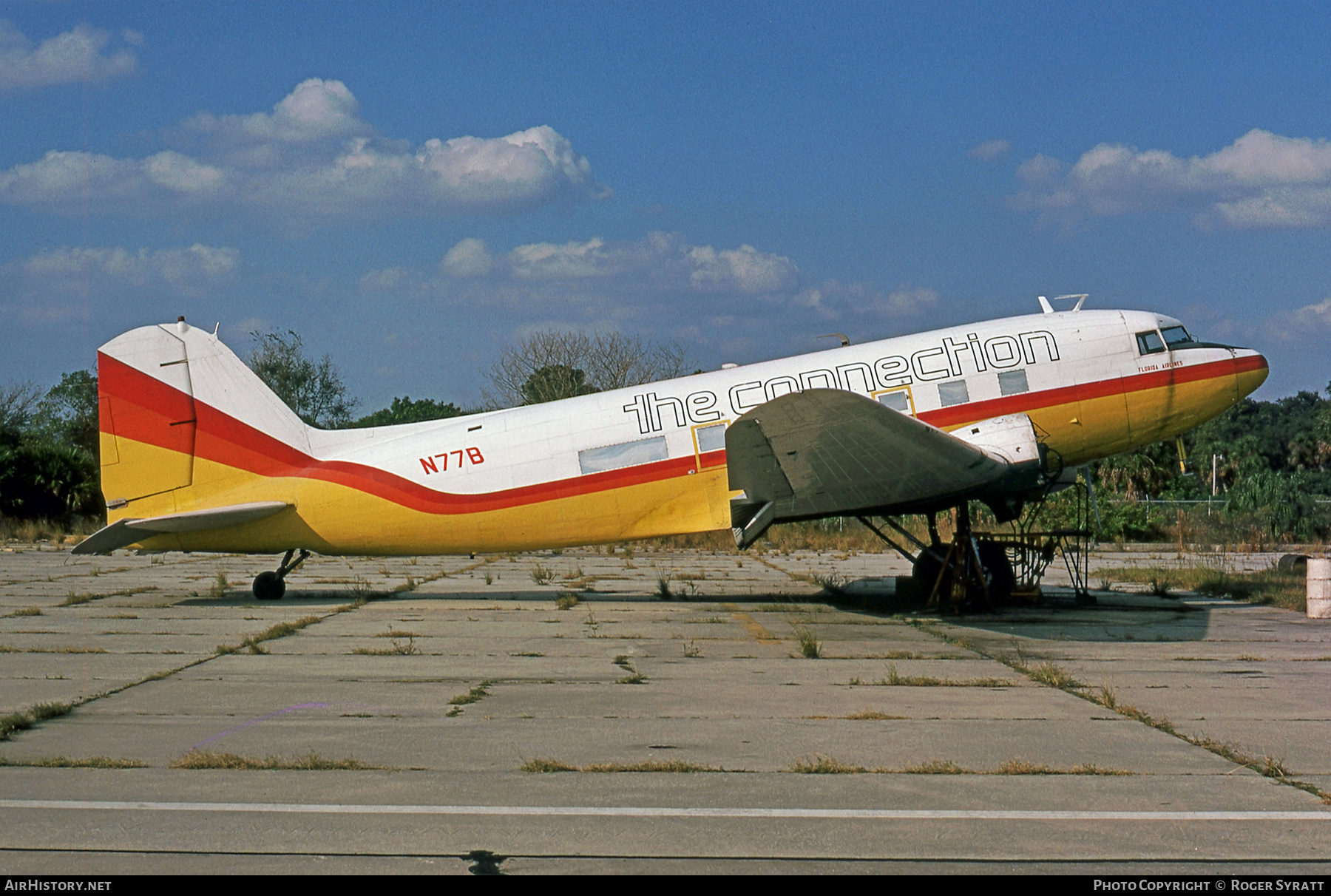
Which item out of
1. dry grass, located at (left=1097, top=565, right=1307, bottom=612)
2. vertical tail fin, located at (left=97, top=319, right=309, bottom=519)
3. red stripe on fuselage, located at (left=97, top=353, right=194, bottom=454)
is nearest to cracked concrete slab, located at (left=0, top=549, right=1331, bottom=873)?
dry grass, located at (left=1097, top=565, right=1307, bottom=612)

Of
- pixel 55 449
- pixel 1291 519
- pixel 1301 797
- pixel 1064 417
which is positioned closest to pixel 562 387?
pixel 55 449

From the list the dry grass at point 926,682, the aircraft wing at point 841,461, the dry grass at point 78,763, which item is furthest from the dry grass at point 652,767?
the aircraft wing at point 841,461

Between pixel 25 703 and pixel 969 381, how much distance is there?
12.5m

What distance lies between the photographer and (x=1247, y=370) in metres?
16.5

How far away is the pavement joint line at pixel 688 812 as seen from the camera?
19.4 ft

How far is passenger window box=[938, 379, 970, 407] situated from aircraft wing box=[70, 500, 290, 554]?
33.2ft

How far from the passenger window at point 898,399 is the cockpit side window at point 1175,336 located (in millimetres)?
4194

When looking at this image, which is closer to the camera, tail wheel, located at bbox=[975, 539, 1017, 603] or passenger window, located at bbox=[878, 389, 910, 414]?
passenger window, located at bbox=[878, 389, 910, 414]

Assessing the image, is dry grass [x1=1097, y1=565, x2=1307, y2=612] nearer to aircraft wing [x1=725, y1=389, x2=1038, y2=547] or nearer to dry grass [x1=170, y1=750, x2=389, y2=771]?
aircraft wing [x1=725, y1=389, x2=1038, y2=547]

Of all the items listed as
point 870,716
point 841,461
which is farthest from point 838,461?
point 870,716

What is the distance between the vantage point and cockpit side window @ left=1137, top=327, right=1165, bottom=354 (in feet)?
53.1

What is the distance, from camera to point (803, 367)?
53.6ft

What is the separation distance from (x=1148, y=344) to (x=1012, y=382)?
7.43 feet

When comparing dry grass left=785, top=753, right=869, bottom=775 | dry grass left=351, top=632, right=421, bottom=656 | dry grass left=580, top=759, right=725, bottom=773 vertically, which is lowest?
dry grass left=785, top=753, right=869, bottom=775
